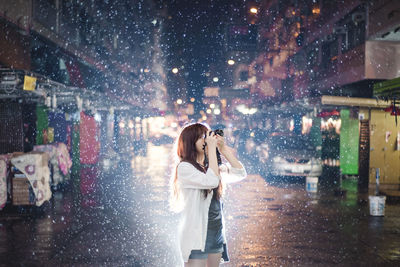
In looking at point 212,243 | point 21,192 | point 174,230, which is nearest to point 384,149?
point 174,230

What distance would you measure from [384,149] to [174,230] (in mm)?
10407

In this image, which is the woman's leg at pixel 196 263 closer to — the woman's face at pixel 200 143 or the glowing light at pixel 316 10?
the woman's face at pixel 200 143

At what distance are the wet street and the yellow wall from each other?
8.95 ft

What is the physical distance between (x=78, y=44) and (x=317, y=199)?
48.6 ft

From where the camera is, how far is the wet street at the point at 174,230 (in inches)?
232

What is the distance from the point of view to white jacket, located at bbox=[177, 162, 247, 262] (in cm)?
308

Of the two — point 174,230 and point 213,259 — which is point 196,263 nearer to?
point 213,259

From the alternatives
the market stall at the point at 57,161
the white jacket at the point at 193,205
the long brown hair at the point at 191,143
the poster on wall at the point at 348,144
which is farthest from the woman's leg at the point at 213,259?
the poster on wall at the point at 348,144

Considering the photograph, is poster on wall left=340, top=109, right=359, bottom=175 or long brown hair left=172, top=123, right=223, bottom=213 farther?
poster on wall left=340, top=109, right=359, bottom=175

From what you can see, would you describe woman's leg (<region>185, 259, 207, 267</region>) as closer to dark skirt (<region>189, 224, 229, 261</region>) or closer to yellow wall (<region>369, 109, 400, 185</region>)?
dark skirt (<region>189, 224, 229, 261</region>)

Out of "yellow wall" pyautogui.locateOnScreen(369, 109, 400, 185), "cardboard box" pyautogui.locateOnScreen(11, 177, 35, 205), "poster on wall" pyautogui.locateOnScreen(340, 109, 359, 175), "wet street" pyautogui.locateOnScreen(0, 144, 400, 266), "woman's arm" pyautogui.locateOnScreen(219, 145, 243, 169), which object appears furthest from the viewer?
"poster on wall" pyautogui.locateOnScreen(340, 109, 359, 175)

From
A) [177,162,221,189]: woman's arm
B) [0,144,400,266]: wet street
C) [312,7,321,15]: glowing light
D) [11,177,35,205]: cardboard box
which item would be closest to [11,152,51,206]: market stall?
[11,177,35,205]: cardboard box

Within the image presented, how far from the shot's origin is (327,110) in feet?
61.2

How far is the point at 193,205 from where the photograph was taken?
3.15 m
